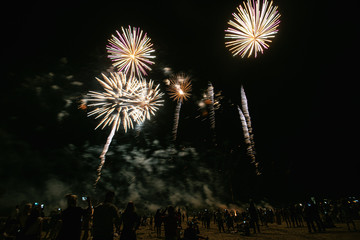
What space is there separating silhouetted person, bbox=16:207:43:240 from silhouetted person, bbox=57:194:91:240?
1093 millimetres

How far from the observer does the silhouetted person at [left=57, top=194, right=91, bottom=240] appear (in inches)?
143

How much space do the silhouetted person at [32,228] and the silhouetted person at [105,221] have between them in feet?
5.50

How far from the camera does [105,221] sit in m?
3.78

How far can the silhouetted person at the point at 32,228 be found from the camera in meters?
4.09

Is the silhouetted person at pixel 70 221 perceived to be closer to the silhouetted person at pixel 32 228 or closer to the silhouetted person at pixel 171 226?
the silhouetted person at pixel 32 228

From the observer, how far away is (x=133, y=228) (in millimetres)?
4328

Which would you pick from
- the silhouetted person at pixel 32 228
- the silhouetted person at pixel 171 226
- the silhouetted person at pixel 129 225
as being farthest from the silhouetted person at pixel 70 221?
the silhouetted person at pixel 171 226

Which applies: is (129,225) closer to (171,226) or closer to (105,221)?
(105,221)

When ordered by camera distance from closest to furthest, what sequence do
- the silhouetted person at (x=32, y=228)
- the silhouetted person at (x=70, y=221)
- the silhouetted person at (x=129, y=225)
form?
the silhouetted person at (x=70, y=221) < the silhouetted person at (x=32, y=228) < the silhouetted person at (x=129, y=225)

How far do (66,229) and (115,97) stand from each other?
46.8 feet

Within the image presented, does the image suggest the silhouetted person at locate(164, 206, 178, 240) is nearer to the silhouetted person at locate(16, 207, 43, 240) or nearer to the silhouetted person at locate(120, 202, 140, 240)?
the silhouetted person at locate(120, 202, 140, 240)

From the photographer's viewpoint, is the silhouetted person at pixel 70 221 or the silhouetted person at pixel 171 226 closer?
the silhouetted person at pixel 70 221

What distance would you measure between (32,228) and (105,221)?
1.95 meters

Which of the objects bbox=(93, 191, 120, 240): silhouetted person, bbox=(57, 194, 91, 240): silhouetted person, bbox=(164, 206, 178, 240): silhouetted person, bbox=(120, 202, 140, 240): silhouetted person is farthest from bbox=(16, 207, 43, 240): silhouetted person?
bbox=(164, 206, 178, 240): silhouetted person
